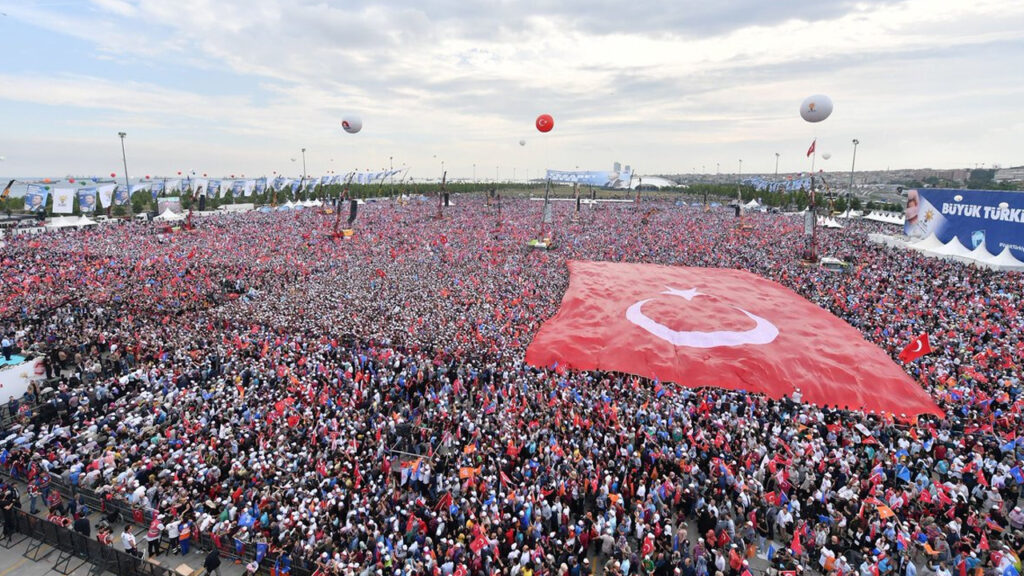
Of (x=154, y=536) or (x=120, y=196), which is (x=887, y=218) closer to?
(x=154, y=536)

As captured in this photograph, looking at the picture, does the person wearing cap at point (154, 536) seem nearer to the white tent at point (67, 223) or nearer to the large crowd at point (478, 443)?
the large crowd at point (478, 443)

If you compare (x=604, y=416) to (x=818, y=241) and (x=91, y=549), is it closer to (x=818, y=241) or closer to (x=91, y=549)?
(x=91, y=549)

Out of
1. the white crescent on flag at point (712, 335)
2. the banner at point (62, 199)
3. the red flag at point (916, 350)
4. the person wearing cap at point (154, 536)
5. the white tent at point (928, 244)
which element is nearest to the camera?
the person wearing cap at point (154, 536)

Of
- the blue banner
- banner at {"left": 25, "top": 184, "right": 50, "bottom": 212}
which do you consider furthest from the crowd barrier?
the blue banner

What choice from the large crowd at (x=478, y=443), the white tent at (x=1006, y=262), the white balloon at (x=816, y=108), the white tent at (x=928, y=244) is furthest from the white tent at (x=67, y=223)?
the white tent at (x=1006, y=262)

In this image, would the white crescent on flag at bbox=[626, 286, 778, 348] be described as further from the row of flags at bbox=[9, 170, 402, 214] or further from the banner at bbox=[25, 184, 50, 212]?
the banner at bbox=[25, 184, 50, 212]

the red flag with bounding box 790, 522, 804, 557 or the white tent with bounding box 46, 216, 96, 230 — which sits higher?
the white tent with bounding box 46, 216, 96, 230
